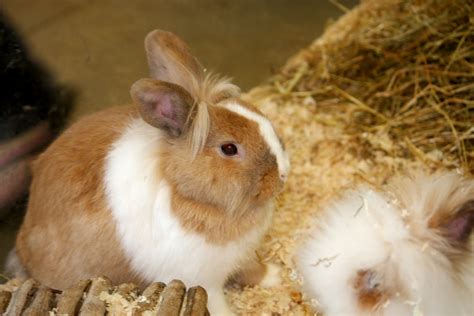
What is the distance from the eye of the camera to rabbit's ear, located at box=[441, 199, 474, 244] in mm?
2314

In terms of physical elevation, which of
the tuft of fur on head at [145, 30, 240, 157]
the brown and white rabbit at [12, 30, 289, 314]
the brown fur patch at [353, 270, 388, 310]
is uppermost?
the tuft of fur on head at [145, 30, 240, 157]

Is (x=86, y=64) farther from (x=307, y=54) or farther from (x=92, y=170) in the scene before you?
(x=307, y=54)

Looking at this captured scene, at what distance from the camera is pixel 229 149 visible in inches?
95.1

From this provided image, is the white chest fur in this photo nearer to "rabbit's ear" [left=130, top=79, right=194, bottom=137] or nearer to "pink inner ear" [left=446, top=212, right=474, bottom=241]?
"rabbit's ear" [left=130, top=79, right=194, bottom=137]

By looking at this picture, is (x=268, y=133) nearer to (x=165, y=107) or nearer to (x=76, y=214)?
(x=165, y=107)

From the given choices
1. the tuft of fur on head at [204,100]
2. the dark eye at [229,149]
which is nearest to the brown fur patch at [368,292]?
the dark eye at [229,149]

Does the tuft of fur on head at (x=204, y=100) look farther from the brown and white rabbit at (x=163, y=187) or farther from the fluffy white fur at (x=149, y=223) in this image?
the fluffy white fur at (x=149, y=223)

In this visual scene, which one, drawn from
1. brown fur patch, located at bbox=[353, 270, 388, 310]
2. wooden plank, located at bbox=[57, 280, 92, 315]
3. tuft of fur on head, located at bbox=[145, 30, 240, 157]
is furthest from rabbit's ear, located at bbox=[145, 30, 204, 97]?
brown fur patch, located at bbox=[353, 270, 388, 310]

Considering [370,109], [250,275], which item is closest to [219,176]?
[250,275]

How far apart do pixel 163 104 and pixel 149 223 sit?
1.83ft

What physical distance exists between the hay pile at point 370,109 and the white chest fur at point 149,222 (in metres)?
0.52

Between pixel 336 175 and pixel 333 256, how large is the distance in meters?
0.92

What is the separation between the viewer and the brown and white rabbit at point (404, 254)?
2.49 metres

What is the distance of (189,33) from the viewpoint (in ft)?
12.6
